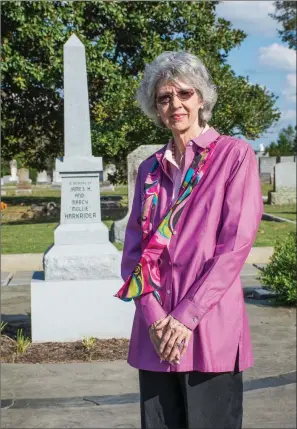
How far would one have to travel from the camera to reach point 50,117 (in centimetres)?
2175

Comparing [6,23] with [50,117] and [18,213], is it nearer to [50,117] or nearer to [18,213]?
[50,117]

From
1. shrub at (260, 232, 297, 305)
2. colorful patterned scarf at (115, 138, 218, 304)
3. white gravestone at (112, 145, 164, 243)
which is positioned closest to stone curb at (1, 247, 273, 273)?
white gravestone at (112, 145, 164, 243)

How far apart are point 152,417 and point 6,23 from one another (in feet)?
52.3

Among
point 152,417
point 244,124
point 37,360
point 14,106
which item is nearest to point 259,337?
point 37,360

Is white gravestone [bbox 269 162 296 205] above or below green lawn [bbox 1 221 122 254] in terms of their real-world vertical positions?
above

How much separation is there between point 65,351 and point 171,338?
4.21 meters

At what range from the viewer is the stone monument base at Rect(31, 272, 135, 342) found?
6.65m

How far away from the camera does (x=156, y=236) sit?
252 cm

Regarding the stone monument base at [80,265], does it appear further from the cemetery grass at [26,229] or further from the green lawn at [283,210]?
the green lawn at [283,210]

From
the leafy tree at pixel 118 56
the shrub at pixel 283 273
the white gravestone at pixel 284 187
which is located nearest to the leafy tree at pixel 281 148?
the white gravestone at pixel 284 187

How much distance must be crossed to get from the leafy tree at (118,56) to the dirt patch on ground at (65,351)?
38.4 ft

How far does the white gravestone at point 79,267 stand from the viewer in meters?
6.66

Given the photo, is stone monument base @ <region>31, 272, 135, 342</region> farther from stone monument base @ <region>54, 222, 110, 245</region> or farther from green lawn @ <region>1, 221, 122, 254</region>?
green lawn @ <region>1, 221, 122, 254</region>

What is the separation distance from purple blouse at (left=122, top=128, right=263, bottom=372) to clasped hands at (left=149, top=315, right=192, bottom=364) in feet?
0.09
